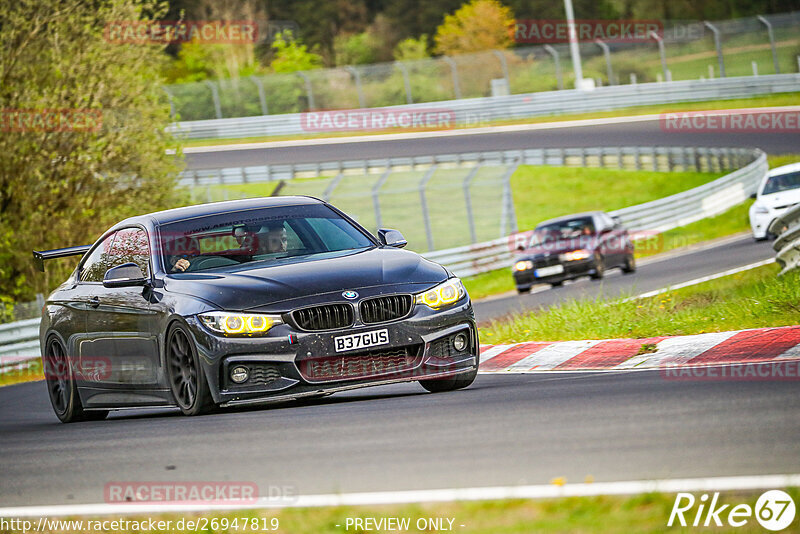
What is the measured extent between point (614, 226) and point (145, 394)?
16.6 meters

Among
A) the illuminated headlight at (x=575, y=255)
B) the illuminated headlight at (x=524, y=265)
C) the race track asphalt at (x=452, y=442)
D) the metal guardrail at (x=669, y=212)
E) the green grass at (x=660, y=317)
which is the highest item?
the race track asphalt at (x=452, y=442)

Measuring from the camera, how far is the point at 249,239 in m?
9.27

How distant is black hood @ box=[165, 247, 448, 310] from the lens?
8164 millimetres

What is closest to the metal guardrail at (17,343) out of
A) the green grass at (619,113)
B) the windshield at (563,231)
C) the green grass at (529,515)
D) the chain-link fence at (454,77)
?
the windshield at (563,231)

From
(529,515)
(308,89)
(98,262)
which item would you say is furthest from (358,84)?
(529,515)

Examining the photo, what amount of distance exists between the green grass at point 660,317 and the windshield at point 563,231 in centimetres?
975

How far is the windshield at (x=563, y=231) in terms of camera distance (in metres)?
23.6

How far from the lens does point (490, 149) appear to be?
43844 mm

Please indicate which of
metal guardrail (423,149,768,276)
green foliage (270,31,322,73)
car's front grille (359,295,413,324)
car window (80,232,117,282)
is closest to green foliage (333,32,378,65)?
green foliage (270,31,322,73)

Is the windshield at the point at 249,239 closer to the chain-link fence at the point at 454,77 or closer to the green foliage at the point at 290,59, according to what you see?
the chain-link fence at the point at 454,77

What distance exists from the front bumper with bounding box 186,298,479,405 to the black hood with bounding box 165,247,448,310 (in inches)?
8.7

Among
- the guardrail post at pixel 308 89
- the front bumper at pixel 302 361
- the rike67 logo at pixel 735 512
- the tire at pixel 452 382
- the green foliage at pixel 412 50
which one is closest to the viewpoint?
the rike67 logo at pixel 735 512

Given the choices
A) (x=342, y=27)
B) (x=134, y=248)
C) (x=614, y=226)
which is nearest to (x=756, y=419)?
(x=134, y=248)

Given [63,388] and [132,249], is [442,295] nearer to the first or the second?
[132,249]
